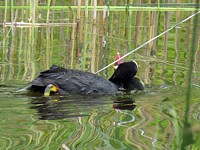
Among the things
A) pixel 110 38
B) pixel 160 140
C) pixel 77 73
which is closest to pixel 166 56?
pixel 110 38

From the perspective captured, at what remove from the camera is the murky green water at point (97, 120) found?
308 centimetres

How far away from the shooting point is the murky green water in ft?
10.1

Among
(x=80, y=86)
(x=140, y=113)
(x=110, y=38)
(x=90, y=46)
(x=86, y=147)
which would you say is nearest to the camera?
(x=86, y=147)

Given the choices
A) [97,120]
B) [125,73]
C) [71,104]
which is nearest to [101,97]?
[71,104]

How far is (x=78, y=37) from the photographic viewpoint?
7164 mm

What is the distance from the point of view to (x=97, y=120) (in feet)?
12.3

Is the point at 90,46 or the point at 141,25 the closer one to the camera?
the point at 90,46

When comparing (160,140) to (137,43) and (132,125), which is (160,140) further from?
(137,43)

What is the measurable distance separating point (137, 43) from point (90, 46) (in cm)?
65

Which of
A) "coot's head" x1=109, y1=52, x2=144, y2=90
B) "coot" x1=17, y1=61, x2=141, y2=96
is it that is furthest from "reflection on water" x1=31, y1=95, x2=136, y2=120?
"coot's head" x1=109, y1=52, x2=144, y2=90

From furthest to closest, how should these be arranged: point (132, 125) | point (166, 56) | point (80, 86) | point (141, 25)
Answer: point (141, 25) → point (166, 56) → point (80, 86) → point (132, 125)

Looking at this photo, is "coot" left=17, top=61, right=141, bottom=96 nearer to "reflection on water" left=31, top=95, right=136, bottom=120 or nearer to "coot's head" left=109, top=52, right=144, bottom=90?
"reflection on water" left=31, top=95, right=136, bottom=120

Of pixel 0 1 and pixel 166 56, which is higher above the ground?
pixel 0 1

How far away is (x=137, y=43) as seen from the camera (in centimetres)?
716
